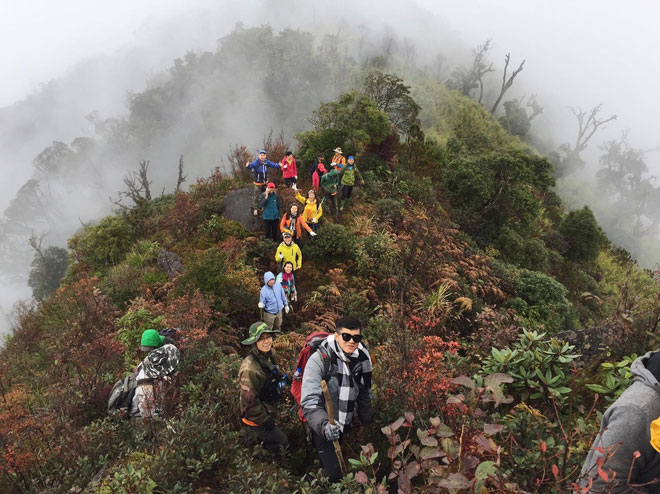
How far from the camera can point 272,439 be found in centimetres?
376

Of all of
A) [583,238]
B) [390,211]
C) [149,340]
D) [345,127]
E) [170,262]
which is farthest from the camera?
[583,238]

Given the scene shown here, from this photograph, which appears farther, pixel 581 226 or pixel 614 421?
pixel 581 226

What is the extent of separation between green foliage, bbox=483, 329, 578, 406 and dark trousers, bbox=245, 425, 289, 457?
7.61 ft

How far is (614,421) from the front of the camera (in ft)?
6.07

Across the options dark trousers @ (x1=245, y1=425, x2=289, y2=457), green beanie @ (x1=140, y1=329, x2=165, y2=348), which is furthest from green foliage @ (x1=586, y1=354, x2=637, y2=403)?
green beanie @ (x1=140, y1=329, x2=165, y2=348)

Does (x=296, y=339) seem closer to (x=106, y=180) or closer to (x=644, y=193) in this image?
(x=644, y=193)

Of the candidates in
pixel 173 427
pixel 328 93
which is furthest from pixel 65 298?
pixel 328 93

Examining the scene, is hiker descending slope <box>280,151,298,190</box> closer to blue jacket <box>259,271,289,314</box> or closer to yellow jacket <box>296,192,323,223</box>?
yellow jacket <box>296,192,323,223</box>

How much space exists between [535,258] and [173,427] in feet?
46.1

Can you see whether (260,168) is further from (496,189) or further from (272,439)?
(496,189)

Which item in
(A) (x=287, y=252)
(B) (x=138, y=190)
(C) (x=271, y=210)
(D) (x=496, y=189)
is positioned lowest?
(B) (x=138, y=190)

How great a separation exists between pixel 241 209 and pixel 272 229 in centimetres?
186

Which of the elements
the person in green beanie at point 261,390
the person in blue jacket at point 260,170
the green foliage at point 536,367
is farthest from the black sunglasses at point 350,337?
the person in blue jacket at point 260,170

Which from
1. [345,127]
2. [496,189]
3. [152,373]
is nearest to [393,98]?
[345,127]
